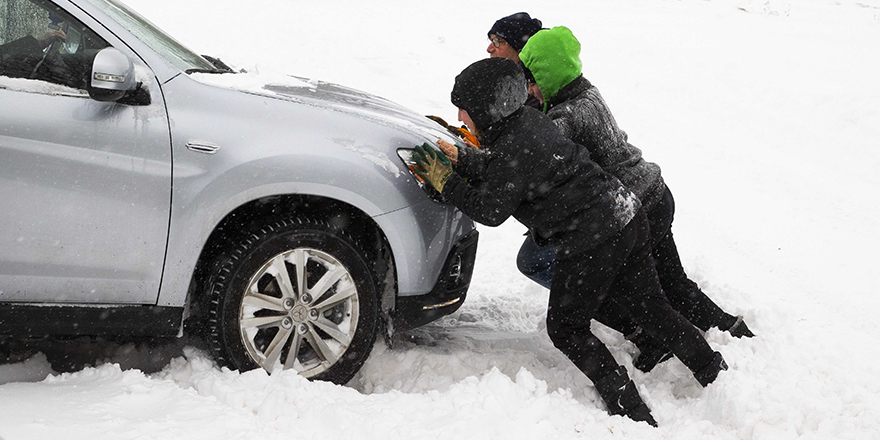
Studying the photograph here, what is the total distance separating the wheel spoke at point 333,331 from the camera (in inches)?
124

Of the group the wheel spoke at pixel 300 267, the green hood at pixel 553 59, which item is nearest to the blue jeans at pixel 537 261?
the green hood at pixel 553 59

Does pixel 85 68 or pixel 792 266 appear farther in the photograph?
pixel 792 266

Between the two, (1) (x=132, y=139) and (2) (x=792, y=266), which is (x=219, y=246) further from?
(2) (x=792, y=266)

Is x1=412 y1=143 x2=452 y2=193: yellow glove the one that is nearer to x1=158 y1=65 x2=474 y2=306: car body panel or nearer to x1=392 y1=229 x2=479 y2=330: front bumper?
x1=158 y1=65 x2=474 y2=306: car body panel

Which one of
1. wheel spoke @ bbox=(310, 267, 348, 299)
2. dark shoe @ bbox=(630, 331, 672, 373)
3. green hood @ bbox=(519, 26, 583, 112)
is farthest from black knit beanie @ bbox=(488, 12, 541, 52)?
wheel spoke @ bbox=(310, 267, 348, 299)

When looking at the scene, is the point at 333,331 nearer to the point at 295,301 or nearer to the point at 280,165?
the point at 295,301

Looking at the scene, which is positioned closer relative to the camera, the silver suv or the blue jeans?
the silver suv

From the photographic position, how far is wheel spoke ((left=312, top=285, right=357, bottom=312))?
3123mm

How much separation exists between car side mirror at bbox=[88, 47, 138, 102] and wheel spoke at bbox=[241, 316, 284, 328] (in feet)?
3.44

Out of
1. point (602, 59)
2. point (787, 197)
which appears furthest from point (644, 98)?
point (787, 197)

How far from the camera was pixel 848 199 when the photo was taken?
735 cm

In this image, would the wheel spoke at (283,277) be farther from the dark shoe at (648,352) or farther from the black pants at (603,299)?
the dark shoe at (648,352)

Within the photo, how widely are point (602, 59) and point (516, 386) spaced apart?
10.0m

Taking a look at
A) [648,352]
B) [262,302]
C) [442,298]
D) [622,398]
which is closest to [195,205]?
[262,302]
